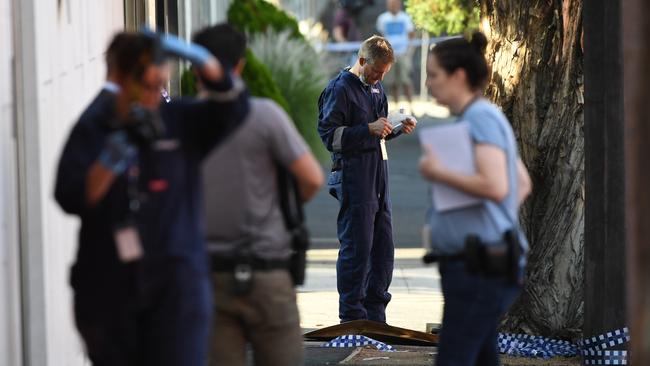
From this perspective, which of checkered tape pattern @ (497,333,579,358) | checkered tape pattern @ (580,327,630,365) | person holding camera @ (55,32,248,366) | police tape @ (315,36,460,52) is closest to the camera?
person holding camera @ (55,32,248,366)

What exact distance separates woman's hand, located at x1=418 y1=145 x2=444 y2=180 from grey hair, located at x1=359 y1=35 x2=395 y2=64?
148 inches

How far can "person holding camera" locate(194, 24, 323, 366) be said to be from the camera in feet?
18.0

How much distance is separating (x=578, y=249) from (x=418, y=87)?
21706 mm

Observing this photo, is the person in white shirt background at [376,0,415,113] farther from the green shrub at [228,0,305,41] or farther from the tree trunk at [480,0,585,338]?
the tree trunk at [480,0,585,338]

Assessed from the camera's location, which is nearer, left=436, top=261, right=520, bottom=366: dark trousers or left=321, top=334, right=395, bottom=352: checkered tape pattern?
left=436, top=261, right=520, bottom=366: dark trousers

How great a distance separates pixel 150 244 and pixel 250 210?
746 mm

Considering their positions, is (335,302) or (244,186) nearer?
(244,186)

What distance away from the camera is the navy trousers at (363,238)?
9.41 metres

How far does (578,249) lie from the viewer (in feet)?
30.0

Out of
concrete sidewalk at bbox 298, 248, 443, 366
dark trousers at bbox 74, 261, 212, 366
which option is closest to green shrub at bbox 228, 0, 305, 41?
concrete sidewalk at bbox 298, 248, 443, 366

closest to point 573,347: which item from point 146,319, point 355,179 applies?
point 355,179

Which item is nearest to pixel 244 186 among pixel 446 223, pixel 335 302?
pixel 446 223

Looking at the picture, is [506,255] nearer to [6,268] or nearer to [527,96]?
[6,268]

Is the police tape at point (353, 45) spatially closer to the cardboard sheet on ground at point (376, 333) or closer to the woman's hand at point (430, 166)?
the cardboard sheet on ground at point (376, 333)
